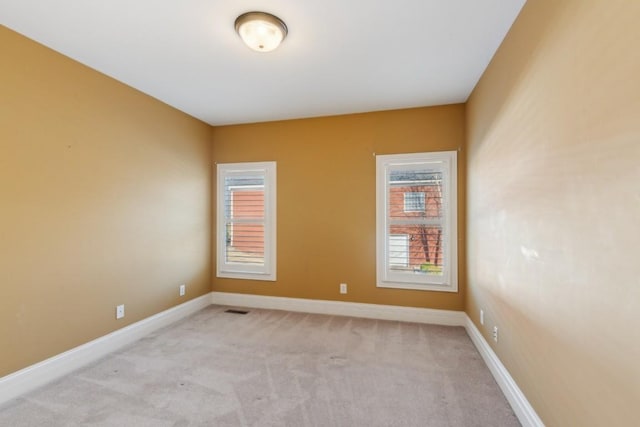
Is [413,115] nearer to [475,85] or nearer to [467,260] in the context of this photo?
[475,85]

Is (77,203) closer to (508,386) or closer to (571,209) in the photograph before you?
(571,209)

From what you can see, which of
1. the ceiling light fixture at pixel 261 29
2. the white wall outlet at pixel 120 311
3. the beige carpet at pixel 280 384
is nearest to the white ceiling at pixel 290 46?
the ceiling light fixture at pixel 261 29

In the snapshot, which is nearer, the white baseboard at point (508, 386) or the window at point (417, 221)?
the white baseboard at point (508, 386)

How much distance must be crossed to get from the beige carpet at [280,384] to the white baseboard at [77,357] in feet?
0.29

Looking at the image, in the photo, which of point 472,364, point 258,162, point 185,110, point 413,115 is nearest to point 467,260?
point 472,364

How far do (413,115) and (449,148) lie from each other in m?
0.60

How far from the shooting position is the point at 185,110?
380 centimetres

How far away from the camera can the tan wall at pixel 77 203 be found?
7.09ft

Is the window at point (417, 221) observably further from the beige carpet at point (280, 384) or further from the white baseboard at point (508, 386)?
the white baseboard at point (508, 386)

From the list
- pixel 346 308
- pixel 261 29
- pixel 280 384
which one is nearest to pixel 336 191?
pixel 346 308

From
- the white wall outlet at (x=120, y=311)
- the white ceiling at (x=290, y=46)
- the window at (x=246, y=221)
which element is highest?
the white ceiling at (x=290, y=46)

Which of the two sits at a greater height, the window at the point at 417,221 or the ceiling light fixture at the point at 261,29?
the ceiling light fixture at the point at 261,29

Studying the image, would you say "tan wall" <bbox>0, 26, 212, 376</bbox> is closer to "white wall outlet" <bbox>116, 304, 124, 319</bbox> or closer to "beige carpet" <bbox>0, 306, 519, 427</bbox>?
"white wall outlet" <bbox>116, 304, 124, 319</bbox>

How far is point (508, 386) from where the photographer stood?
2.08 metres
